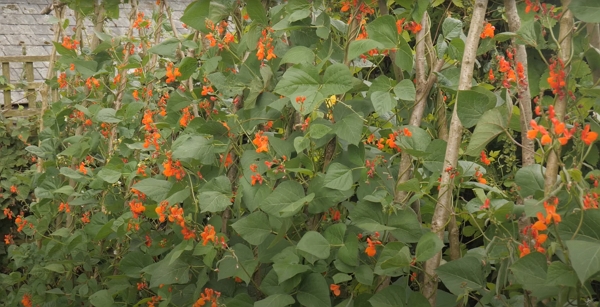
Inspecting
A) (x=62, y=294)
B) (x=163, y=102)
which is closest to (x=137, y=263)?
(x=163, y=102)

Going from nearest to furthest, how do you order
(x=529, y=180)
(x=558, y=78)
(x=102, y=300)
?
(x=558, y=78)
(x=529, y=180)
(x=102, y=300)

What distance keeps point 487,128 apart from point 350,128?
0.37 m

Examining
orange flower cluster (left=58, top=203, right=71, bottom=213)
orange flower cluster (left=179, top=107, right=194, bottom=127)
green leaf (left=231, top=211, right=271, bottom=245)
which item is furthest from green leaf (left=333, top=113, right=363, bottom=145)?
orange flower cluster (left=58, top=203, right=71, bottom=213)

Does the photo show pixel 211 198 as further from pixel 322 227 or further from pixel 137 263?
pixel 137 263

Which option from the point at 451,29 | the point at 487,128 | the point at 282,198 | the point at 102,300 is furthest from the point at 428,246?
the point at 102,300

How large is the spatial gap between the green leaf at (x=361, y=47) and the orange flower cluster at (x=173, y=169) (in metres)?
0.72

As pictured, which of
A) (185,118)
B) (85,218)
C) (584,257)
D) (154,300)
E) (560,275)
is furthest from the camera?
(85,218)

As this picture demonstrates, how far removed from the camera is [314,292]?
6.47ft

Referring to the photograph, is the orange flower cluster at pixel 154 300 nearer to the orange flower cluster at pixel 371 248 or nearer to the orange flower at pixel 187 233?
the orange flower at pixel 187 233

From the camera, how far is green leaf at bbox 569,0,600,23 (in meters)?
1.42

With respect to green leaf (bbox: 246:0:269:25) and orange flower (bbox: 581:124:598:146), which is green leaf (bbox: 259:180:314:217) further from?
orange flower (bbox: 581:124:598:146)

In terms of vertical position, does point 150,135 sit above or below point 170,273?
above

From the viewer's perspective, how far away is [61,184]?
11.0 ft

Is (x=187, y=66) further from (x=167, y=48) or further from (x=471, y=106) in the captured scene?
(x=471, y=106)
